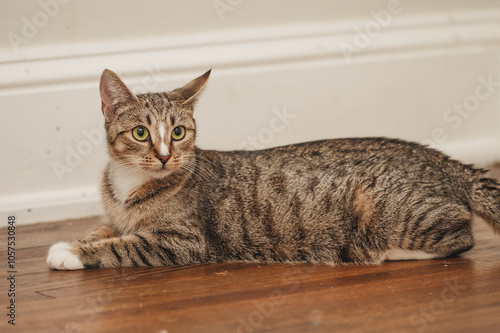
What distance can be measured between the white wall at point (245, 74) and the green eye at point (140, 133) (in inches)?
47.3

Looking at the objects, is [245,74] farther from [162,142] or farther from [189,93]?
[162,142]

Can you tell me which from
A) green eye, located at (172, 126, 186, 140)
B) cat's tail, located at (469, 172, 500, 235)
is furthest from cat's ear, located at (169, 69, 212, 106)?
cat's tail, located at (469, 172, 500, 235)

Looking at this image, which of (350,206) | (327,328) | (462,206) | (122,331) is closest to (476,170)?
(462,206)

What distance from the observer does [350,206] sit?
261 cm

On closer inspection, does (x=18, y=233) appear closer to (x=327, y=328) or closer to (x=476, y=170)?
(x=327, y=328)

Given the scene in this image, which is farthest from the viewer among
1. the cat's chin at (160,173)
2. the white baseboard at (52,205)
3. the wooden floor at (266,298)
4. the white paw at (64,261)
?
the white baseboard at (52,205)

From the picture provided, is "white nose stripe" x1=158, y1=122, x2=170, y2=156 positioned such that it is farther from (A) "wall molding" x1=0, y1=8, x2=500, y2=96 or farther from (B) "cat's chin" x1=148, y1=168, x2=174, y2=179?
(A) "wall molding" x1=0, y1=8, x2=500, y2=96

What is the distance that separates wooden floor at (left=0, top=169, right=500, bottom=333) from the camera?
71.0 inches

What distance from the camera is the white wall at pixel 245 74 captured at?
139 inches

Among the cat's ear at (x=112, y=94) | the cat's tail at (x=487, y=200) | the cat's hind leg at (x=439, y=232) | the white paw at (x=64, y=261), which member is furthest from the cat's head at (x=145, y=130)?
the cat's tail at (x=487, y=200)

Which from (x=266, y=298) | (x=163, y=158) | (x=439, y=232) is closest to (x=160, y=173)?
(x=163, y=158)

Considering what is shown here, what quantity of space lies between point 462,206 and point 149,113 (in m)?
1.37

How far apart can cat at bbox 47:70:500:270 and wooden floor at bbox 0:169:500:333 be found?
85mm

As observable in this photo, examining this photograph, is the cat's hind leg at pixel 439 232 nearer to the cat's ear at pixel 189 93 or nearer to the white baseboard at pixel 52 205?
the cat's ear at pixel 189 93
